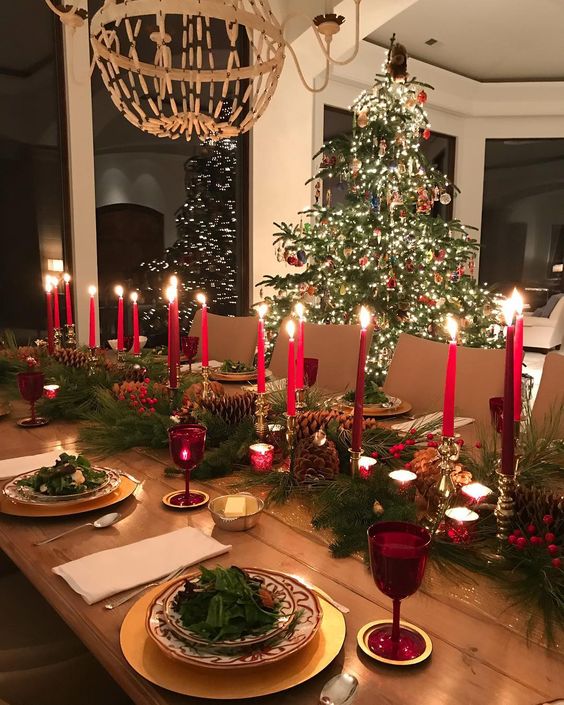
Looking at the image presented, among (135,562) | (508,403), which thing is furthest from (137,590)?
(508,403)

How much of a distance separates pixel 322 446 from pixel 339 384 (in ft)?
4.09

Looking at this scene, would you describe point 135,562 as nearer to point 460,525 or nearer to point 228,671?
point 228,671

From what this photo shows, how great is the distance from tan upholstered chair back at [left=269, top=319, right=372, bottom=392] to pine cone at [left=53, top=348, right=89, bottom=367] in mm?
819

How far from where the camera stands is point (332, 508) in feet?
3.48

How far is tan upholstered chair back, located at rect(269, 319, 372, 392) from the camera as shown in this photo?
244 centimetres

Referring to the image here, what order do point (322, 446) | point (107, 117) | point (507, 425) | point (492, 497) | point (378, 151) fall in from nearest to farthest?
point (507, 425)
point (492, 497)
point (322, 446)
point (378, 151)
point (107, 117)

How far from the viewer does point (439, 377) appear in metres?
2.14

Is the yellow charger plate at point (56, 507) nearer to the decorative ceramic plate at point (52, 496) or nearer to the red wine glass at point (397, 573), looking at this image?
the decorative ceramic plate at point (52, 496)

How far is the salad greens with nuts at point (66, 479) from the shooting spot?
3.75ft

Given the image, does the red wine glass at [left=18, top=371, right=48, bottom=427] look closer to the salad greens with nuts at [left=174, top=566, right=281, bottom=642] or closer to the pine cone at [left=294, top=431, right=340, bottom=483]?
the pine cone at [left=294, top=431, right=340, bottom=483]

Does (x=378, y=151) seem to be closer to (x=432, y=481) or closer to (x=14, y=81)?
(x=14, y=81)

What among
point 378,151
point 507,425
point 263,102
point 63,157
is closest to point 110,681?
point 507,425

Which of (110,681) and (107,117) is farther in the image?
(107,117)

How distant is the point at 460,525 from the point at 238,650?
1.39ft
